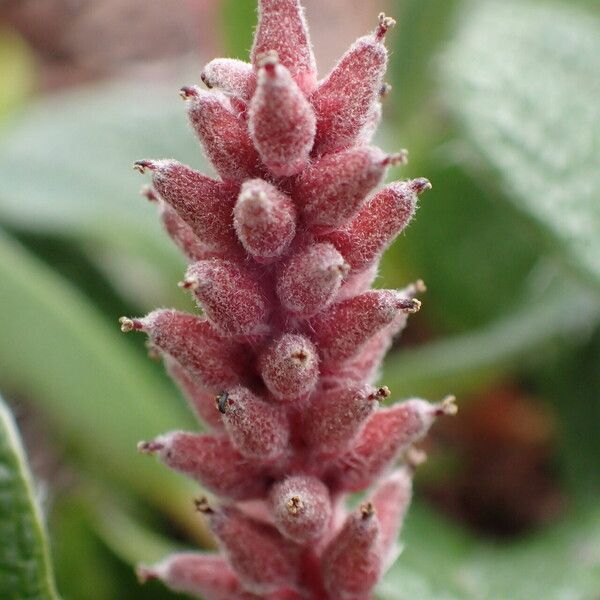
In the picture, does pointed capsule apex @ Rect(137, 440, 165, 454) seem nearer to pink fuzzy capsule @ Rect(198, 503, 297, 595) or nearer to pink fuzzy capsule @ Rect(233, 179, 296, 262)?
pink fuzzy capsule @ Rect(198, 503, 297, 595)

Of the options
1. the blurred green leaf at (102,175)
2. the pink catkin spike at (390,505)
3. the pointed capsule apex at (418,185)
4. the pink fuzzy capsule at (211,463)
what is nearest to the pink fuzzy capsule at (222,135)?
the pointed capsule apex at (418,185)

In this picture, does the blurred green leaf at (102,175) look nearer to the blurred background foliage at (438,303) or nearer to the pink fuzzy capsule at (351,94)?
the blurred background foliage at (438,303)

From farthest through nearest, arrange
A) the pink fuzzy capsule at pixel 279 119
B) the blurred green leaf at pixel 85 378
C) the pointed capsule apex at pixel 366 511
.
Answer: the blurred green leaf at pixel 85 378 < the pointed capsule apex at pixel 366 511 < the pink fuzzy capsule at pixel 279 119

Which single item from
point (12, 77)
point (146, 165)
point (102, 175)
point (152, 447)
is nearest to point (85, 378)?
point (102, 175)

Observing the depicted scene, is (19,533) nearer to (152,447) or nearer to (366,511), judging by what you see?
(152,447)

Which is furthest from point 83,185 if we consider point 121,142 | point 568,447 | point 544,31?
point 568,447

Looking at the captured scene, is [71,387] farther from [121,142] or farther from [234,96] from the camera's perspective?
[234,96]
